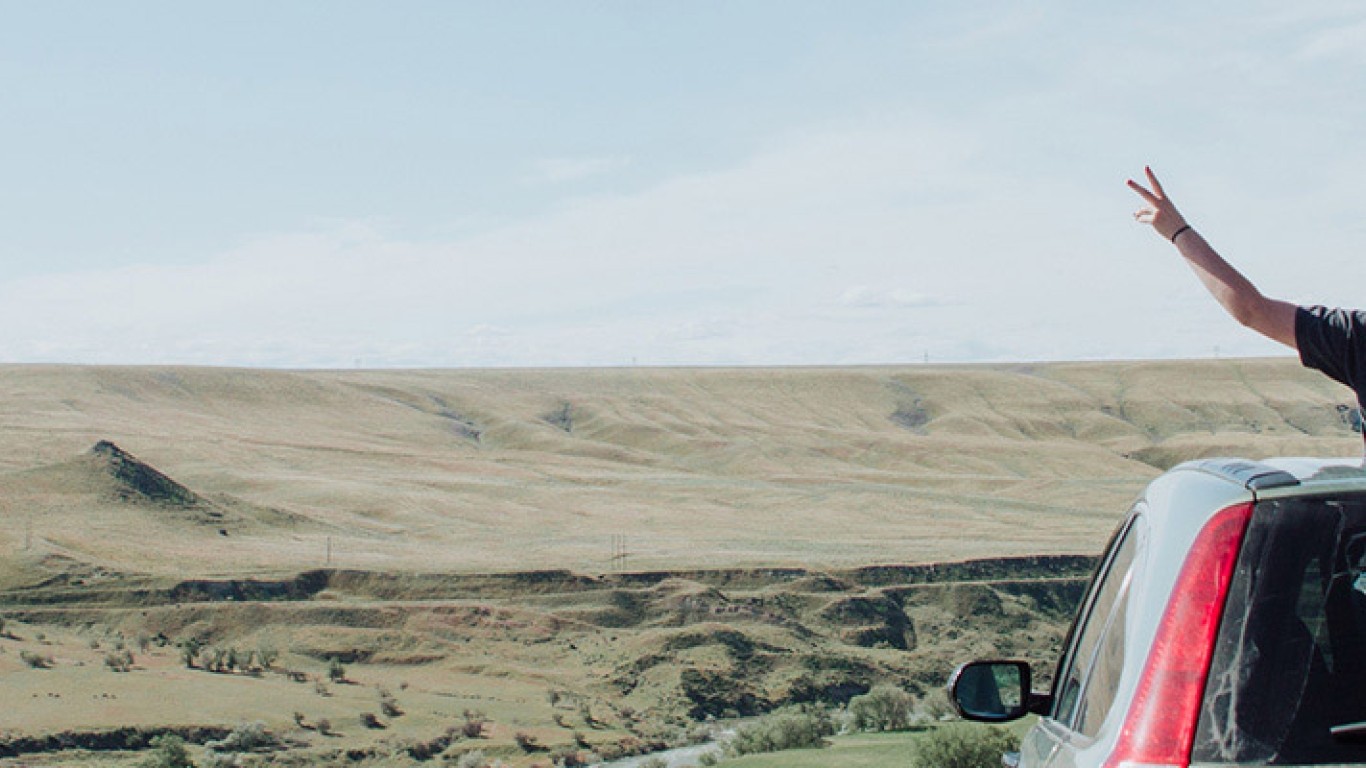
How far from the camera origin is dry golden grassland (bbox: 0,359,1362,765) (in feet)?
136

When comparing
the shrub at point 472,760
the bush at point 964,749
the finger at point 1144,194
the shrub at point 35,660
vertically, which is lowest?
the shrub at point 472,760

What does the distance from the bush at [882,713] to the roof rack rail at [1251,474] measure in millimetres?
35949

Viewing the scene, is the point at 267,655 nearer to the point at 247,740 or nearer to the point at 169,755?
the point at 247,740

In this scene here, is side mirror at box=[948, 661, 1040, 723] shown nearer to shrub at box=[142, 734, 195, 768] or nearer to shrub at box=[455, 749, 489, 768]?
shrub at box=[455, 749, 489, 768]

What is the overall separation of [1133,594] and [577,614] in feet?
160

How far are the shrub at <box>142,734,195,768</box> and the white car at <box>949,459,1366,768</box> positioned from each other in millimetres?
31359

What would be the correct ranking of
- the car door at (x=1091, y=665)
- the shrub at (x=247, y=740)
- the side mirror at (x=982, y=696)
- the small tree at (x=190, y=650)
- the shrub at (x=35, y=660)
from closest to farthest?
1. the car door at (x=1091, y=665)
2. the side mirror at (x=982, y=696)
3. the shrub at (x=247, y=740)
4. the shrub at (x=35, y=660)
5. the small tree at (x=190, y=650)

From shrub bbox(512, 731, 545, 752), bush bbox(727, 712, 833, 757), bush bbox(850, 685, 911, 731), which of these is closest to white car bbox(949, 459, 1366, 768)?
bush bbox(727, 712, 833, 757)

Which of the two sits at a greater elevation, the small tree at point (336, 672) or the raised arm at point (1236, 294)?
the raised arm at point (1236, 294)

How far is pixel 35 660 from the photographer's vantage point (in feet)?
135

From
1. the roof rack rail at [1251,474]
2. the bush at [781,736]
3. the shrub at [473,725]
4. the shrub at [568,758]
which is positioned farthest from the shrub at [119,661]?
the roof rack rail at [1251,474]

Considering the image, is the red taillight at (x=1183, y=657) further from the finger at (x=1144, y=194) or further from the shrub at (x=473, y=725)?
the shrub at (x=473, y=725)

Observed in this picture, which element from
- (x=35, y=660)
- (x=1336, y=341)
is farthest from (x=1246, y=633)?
(x=35, y=660)

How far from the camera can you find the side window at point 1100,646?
3.96 metres
